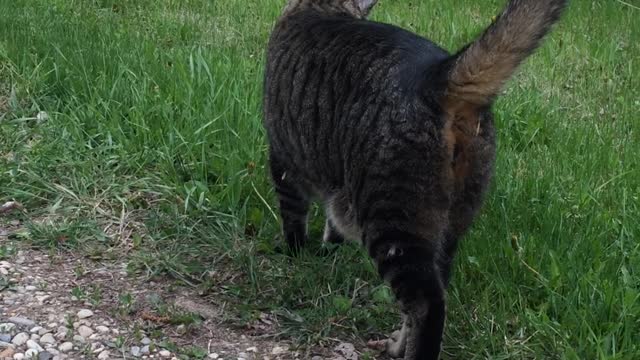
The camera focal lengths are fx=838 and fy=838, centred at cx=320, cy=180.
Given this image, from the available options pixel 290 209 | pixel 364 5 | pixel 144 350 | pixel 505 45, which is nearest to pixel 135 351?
pixel 144 350

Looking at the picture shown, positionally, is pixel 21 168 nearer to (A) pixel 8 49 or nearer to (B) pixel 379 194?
(A) pixel 8 49

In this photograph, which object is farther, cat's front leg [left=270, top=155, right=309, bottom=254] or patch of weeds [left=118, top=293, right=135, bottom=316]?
cat's front leg [left=270, top=155, right=309, bottom=254]

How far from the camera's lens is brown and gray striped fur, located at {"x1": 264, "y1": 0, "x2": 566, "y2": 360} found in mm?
2428

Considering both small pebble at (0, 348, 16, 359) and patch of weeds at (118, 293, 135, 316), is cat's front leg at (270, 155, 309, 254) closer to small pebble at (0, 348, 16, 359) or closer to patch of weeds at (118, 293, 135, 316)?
patch of weeds at (118, 293, 135, 316)

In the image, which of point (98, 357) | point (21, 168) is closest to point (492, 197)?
point (98, 357)

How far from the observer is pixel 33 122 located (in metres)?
4.19

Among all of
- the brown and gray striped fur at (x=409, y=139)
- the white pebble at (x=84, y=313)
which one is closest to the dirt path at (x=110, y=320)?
the white pebble at (x=84, y=313)

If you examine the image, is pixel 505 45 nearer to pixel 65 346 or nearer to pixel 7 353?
pixel 65 346

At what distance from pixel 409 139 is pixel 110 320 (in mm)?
1280

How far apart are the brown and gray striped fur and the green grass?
1.07 ft

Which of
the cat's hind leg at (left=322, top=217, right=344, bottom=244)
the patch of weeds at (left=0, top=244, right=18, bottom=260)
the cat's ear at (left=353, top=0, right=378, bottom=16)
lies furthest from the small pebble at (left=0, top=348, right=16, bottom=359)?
the cat's ear at (left=353, top=0, right=378, bottom=16)

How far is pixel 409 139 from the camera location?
2.50 m

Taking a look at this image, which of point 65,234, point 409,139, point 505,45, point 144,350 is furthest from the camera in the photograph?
point 65,234

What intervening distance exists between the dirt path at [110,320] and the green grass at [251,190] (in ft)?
0.28
